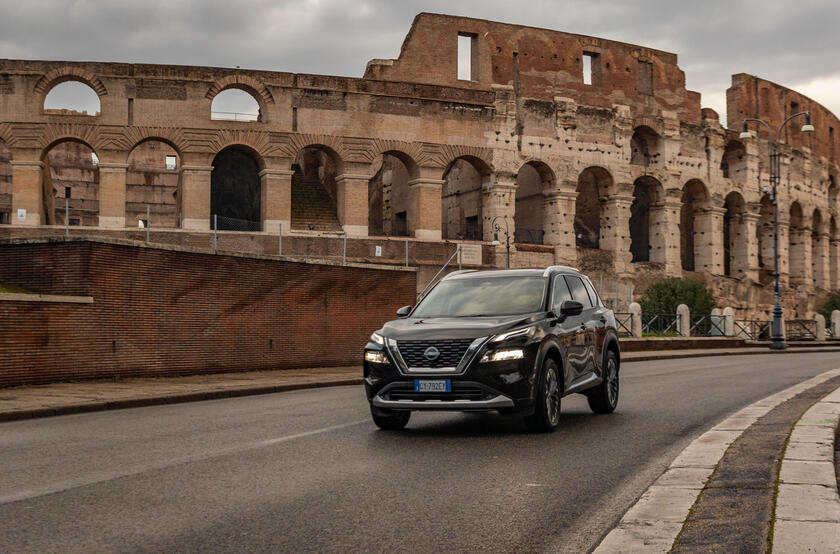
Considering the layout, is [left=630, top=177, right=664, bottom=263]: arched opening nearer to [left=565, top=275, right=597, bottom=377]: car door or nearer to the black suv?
[left=565, top=275, right=597, bottom=377]: car door

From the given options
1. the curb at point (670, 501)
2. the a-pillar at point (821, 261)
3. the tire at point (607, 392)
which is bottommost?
the curb at point (670, 501)

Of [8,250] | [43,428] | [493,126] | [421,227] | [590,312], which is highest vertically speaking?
[493,126]

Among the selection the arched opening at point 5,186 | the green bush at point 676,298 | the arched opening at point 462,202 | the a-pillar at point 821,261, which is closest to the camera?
the green bush at point 676,298

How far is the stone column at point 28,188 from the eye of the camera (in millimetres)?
39156

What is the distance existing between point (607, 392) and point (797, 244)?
58.0m

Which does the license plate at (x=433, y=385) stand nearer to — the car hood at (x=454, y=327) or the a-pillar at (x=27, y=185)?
the car hood at (x=454, y=327)

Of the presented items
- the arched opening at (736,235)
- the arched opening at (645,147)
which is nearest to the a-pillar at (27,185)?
the arched opening at (645,147)


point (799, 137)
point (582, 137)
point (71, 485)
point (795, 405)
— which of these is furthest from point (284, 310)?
point (799, 137)

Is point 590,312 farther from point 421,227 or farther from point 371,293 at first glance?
point 421,227

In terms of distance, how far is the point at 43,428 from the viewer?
10.7 metres

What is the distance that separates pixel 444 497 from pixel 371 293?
1810cm

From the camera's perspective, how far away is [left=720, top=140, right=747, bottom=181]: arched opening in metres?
57.5

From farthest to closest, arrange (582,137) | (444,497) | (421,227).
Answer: (582,137) < (421,227) < (444,497)

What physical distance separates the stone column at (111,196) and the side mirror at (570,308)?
33063 mm
